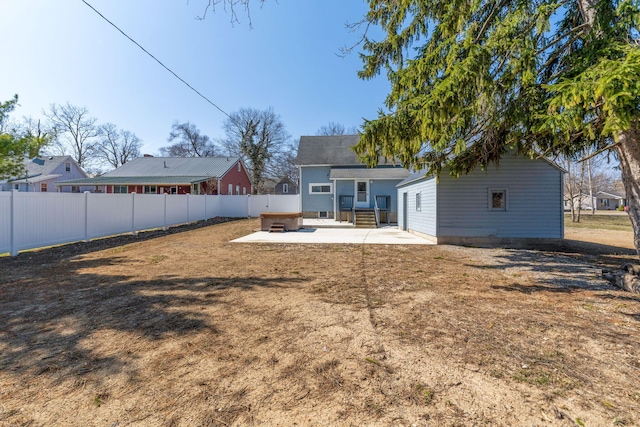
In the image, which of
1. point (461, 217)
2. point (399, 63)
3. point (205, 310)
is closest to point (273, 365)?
point (205, 310)

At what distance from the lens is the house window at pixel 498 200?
33.2 feet

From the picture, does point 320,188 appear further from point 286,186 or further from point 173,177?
point 286,186

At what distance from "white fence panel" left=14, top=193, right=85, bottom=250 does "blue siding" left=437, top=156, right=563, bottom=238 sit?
40.1 feet

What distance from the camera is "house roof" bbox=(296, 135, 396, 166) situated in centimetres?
1983

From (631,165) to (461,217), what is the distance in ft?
18.2

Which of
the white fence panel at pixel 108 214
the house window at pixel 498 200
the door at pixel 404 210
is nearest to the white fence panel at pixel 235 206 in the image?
the white fence panel at pixel 108 214

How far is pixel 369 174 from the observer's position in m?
18.1

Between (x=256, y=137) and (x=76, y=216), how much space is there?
29278 millimetres

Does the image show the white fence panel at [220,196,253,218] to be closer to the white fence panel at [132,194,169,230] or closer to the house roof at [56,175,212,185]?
the house roof at [56,175,212,185]

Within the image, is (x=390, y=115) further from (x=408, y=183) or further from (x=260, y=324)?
(x=408, y=183)

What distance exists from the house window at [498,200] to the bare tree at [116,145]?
49.4m

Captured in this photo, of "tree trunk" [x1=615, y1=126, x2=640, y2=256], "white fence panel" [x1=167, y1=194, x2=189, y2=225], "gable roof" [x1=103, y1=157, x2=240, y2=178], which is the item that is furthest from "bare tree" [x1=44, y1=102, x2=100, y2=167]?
"tree trunk" [x1=615, y1=126, x2=640, y2=256]

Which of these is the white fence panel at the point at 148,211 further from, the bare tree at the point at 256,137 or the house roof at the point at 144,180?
the bare tree at the point at 256,137

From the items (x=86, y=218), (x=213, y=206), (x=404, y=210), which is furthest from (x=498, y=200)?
(x=213, y=206)
